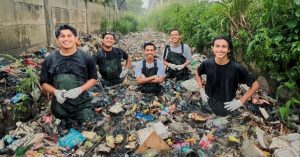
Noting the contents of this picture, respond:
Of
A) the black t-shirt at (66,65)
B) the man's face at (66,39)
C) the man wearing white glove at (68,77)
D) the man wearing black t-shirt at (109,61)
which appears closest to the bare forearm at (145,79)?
the man wearing black t-shirt at (109,61)

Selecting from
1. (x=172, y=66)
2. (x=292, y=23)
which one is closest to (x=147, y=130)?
(x=292, y=23)

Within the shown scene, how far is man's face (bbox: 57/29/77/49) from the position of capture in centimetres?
398

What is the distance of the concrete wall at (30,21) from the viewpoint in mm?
6336

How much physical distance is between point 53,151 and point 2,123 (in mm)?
1118

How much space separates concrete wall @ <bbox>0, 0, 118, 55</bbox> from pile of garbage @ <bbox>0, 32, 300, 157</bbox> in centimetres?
103

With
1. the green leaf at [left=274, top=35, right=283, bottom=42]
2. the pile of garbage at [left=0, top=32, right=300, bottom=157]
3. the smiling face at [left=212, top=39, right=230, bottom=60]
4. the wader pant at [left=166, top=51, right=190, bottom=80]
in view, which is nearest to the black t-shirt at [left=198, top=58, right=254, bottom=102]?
the smiling face at [left=212, top=39, right=230, bottom=60]

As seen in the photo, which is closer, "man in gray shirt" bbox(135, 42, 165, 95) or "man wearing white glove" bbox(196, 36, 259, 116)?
"man wearing white glove" bbox(196, 36, 259, 116)

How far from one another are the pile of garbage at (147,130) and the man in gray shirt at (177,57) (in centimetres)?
100

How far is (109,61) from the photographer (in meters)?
6.21

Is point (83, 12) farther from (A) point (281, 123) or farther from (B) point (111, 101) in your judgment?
(A) point (281, 123)

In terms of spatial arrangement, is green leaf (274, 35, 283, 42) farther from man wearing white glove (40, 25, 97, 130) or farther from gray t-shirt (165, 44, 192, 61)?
man wearing white glove (40, 25, 97, 130)

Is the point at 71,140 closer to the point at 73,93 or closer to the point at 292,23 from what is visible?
the point at 73,93

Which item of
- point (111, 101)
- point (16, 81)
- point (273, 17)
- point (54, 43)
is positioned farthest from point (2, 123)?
point (54, 43)

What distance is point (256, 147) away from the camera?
136 inches
